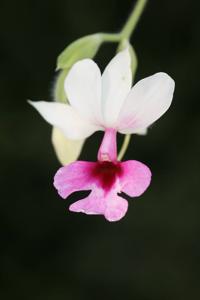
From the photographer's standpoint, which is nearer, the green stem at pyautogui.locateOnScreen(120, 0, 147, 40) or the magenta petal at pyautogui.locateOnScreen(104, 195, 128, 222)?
the magenta petal at pyautogui.locateOnScreen(104, 195, 128, 222)

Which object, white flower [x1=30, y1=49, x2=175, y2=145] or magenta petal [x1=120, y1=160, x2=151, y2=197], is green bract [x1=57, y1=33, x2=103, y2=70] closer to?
white flower [x1=30, y1=49, x2=175, y2=145]

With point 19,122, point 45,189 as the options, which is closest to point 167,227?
point 45,189

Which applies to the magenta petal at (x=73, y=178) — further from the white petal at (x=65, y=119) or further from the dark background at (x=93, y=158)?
the dark background at (x=93, y=158)

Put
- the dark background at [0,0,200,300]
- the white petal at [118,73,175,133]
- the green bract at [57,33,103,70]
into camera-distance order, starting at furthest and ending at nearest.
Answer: the dark background at [0,0,200,300] < the green bract at [57,33,103,70] < the white petal at [118,73,175,133]

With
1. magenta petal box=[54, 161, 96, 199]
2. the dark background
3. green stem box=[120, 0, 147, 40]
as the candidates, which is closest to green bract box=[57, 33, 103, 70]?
green stem box=[120, 0, 147, 40]

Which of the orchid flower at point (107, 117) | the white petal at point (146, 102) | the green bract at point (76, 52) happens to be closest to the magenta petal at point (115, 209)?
the orchid flower at point (107, 117)

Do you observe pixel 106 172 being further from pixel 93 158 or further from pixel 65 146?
pixel 93 158
